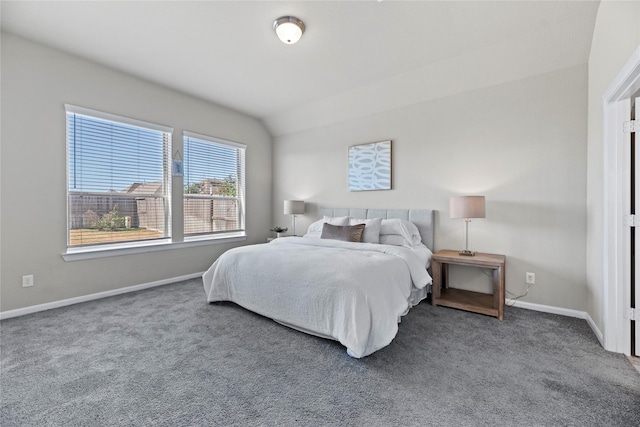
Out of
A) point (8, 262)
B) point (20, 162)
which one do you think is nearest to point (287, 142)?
point (20, 162)

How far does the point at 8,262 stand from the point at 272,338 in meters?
2.73

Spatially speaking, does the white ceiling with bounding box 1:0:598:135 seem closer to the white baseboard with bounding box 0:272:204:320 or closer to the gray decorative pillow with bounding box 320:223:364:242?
the gray decorative pillow with bounding box 320:223:364:242

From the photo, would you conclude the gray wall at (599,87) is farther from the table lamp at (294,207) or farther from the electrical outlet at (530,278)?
the table lamp at (294,207)

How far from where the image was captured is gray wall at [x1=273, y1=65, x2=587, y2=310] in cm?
276

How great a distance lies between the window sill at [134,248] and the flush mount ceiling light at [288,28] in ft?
10.0

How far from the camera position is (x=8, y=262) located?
270 cm

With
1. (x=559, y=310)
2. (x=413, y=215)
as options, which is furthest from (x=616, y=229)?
(x=413, y=215)

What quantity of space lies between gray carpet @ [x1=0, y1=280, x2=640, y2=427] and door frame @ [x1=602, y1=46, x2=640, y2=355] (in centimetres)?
22

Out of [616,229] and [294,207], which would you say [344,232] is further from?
[616,229]

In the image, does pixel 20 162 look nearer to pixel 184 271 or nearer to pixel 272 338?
pixel 184 271

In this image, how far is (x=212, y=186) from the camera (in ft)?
14.9

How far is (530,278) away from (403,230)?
139 cm

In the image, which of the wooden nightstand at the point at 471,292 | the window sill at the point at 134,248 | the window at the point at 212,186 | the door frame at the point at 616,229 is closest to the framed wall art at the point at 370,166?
the wooden nightstand at the point at 471,292

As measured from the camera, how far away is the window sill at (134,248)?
10.2 ft
